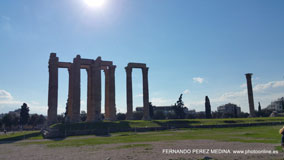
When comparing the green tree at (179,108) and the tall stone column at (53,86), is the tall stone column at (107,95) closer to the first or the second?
the tall stone column at (53,86)

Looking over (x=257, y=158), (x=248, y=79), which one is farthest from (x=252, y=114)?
(x=257, y=158)

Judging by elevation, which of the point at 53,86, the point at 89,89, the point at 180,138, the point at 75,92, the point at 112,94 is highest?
the point at 53,86

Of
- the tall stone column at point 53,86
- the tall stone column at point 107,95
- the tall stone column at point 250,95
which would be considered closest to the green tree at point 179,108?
the tall stone column at point 250,95

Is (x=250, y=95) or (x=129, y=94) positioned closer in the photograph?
(x=129, y=94)

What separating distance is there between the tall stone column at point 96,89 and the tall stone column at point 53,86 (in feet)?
25.4

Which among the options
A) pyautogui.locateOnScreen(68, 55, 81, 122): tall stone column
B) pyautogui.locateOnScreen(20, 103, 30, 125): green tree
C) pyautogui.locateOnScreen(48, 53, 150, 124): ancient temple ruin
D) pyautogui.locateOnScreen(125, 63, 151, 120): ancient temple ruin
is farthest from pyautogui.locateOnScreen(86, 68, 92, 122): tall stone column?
pyautogui.locateOnScreen(20, 103, 30, 125): green tree

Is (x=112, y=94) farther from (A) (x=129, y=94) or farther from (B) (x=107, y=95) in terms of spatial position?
(A) (x=129, y=94)

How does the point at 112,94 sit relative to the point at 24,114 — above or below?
above

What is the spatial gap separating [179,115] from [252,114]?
24849 mm

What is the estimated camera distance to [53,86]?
4884 centimetres

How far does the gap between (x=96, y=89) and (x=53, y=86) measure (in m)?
8.94

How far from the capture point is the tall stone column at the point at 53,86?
4772 cm

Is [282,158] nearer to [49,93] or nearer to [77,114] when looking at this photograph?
[77,114]

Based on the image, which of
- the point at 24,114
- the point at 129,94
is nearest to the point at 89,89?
the point at 129,94
